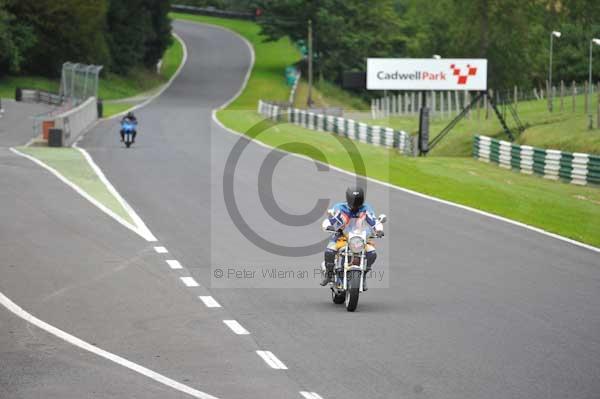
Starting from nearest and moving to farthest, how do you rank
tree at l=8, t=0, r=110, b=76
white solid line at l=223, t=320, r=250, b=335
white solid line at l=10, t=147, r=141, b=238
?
white solid line at l=223, t=320, r=250, b=335 → white solid line at l=10, t=147, r=141, b=238 → tree at l=8, t=0, r=110, b=76

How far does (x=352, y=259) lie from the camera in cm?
1428

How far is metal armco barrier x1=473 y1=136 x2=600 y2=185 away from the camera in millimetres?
35781

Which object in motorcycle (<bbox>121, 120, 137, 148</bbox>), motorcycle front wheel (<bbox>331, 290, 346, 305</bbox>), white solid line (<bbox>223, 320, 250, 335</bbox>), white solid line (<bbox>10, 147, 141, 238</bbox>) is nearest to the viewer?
white solid line (<bbox>223, 320, 250, 335</bbox>)

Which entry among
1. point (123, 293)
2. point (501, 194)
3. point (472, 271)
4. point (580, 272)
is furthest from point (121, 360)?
point (501, 194)

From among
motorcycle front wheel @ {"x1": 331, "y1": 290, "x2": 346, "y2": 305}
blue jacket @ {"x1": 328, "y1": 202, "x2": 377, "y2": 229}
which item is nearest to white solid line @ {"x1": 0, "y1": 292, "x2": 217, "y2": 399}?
blue jacket @ {"x1": 328, "y1": 202, "x2": 377, "y2": 229}

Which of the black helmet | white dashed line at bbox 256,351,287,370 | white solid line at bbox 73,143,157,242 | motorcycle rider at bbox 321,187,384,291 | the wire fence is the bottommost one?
white dashed line at bbox 256,351,287,370

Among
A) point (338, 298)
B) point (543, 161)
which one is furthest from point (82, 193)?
point (543, 161)

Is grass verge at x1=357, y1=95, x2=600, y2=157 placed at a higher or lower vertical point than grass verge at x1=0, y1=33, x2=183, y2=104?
lower

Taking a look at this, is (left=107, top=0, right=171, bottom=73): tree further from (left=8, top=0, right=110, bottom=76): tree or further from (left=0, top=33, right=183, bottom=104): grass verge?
(left=8, top=0, right=110, bottom=76): tree

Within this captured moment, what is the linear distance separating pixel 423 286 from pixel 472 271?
5.51 ft

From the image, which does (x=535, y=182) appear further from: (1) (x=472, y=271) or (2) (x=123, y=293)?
(2) (x=123, y=293)

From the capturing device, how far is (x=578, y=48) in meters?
99.8

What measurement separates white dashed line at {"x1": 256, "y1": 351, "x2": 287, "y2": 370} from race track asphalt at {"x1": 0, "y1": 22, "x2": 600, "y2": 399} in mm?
91

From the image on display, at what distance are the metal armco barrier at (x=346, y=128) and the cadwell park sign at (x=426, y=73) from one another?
2.37 metres
